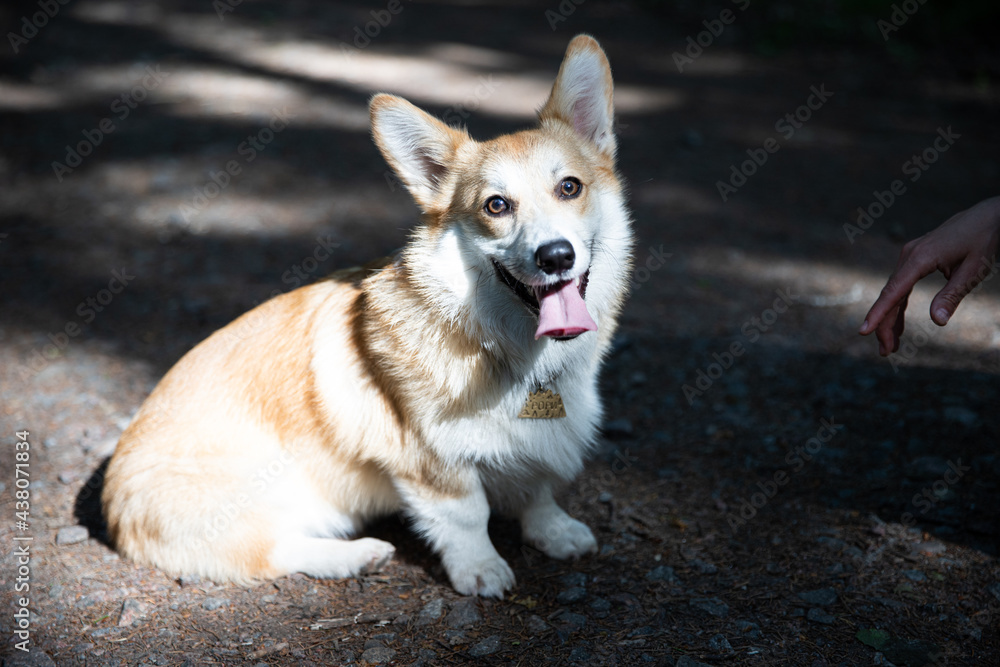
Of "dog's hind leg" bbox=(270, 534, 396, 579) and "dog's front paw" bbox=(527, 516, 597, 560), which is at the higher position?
"dog's front paw" bbox=(527, 516, 597, 560)

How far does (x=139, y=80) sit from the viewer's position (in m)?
7.81

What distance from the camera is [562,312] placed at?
2482mm

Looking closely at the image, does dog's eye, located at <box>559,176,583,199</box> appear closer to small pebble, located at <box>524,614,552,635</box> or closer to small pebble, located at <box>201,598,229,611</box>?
small pebble, located at <box>524,614,552,635</box>

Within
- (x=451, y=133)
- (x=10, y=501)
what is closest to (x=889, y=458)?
(x=451, y=133)

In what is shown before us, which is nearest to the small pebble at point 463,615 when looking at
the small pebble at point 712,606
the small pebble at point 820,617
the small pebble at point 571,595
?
the small pebble at point 571,595

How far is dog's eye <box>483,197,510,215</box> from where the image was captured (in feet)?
8.73

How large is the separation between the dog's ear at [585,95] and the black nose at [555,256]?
77 centimetres

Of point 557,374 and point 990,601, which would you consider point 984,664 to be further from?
point 557,374

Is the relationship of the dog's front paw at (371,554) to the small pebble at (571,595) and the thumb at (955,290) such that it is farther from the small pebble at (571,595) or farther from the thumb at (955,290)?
the thumb at (955,290)

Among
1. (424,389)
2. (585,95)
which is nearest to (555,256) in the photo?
(424,389)

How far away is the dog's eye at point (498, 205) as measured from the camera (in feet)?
8.73

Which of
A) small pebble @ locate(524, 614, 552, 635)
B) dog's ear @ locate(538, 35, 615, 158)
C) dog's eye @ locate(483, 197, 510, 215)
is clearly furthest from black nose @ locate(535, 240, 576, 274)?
small pebble @ locate(524, 614, 552, 635)

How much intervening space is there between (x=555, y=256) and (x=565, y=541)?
1.34 meters

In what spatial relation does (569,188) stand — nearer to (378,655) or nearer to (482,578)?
(482,578)
